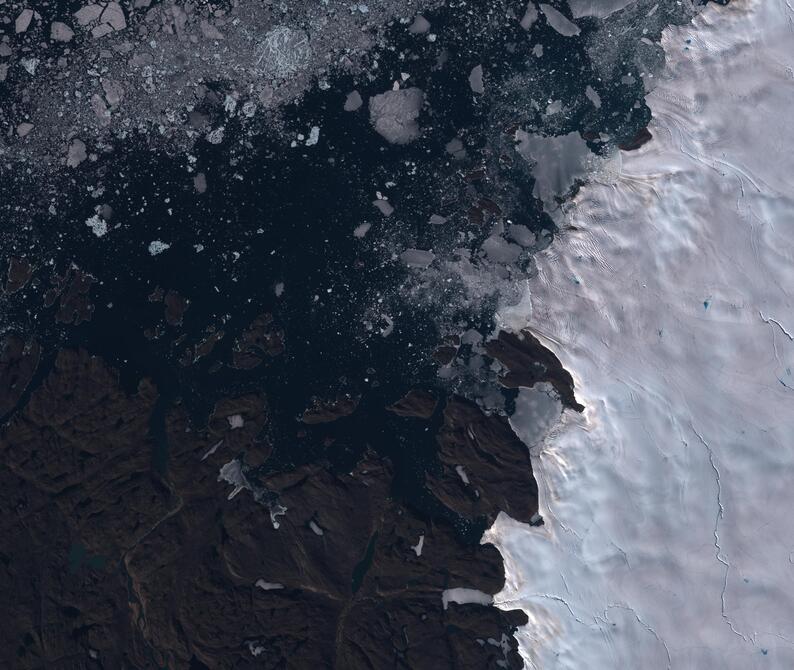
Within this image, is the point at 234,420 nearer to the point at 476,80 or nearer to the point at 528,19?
the point at 476,80

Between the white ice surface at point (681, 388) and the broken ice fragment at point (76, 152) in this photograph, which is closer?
the white ice surface at point (681, 388)

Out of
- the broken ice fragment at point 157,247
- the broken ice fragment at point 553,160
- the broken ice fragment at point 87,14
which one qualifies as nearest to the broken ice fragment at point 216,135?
the broken ice fragment at point 157,247

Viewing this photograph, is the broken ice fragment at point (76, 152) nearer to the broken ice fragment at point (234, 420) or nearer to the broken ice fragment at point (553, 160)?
the broken ice fragment at point (234, 420)

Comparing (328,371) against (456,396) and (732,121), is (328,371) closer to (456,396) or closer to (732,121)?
(456,396)

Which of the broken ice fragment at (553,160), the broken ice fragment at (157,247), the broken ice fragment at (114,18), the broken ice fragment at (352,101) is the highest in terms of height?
the broken ice fragment at (114,18)

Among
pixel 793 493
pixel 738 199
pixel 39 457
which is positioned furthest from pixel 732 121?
pixel 39 457

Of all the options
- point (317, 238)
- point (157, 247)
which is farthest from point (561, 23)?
point (157, 247)
